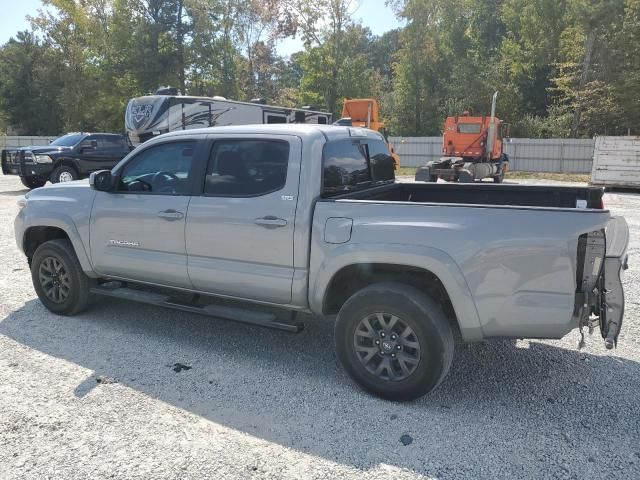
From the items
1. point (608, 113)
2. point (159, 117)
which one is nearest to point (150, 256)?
point (159, 117)

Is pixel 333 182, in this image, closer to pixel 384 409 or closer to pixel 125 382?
pixel 384 409

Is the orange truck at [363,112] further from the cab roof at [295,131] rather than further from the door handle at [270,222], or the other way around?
the door handle at [270,222]

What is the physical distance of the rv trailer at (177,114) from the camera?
18125 millimetres

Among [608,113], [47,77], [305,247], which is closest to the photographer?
[305,247]

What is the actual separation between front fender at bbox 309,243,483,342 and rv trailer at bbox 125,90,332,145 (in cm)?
1576

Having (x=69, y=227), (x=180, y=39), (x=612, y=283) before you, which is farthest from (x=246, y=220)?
(x=180, y=39)

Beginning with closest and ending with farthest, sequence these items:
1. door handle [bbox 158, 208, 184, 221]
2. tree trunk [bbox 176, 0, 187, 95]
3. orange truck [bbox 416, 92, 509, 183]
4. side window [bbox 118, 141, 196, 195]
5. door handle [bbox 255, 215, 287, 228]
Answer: door handle [bbox 255, 215, 287, 228], door handle [bbox 158, 208, 184, 221], side window [bbox 118, 141, 196, 195], orange truck [bbox 416, 92, 509, 183], tree trunk [bbox 176, 0, 187, 95]

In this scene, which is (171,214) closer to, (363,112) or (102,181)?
(102,181)

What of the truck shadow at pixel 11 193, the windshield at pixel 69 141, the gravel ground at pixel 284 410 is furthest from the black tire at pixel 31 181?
the gravel ground at pixel 284 410

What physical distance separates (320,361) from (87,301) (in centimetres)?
253

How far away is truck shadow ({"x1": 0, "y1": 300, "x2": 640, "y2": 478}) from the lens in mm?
3002

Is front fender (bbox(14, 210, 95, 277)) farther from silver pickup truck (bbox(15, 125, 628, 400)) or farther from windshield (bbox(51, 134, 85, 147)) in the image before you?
windshield (bbox(51, 134, 85, 147))

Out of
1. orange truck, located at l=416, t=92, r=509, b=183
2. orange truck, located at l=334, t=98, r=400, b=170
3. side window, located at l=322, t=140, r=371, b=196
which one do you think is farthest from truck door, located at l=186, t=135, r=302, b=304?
orange truck, located at l=334, t=98, r=400, b=170

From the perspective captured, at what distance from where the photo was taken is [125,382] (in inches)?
151
